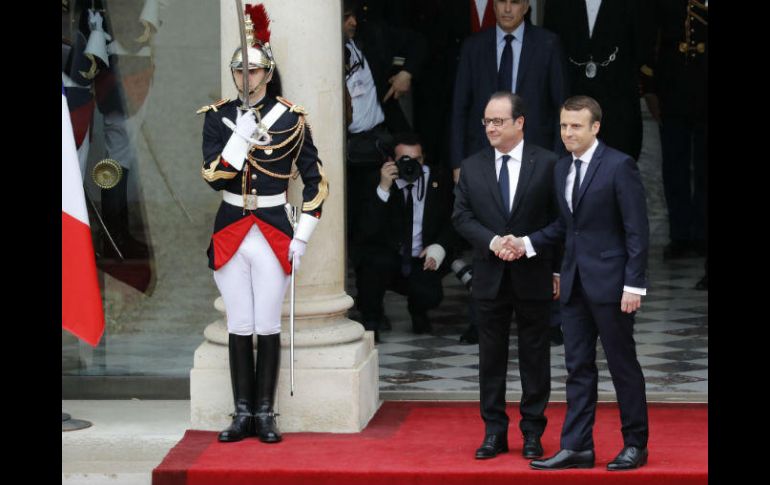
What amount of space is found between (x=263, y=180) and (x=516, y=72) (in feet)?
8.16

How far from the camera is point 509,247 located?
7730 millimetres

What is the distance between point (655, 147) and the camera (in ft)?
50.4

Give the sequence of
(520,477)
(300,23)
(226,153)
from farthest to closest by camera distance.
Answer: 1. (300,23)
2. (226,153)
3. (520,477)

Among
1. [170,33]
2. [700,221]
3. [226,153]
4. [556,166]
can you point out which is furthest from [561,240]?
[700,221]

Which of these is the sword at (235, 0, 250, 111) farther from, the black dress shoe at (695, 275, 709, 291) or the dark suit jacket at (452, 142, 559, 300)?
the black dress shoe at (695, 275, 709, 291)

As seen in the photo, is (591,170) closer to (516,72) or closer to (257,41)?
(257,41)

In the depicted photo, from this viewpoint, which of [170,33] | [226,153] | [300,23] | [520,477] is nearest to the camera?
[520,477]

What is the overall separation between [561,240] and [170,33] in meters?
2.90

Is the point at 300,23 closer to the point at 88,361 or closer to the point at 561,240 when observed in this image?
the point at 561,240

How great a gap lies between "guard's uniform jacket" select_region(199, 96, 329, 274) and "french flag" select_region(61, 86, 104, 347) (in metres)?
1.30

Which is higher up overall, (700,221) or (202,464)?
(700,221)

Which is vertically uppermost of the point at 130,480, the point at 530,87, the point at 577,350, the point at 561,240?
the point at 530,87

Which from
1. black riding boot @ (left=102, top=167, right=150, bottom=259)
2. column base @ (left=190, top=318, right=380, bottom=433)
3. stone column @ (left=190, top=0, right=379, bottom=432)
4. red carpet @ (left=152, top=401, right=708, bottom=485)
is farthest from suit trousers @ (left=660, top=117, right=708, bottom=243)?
column base @ (left=190, top=318, right=380, bottom=433)

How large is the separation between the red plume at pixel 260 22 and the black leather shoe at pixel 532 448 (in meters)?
2.28
